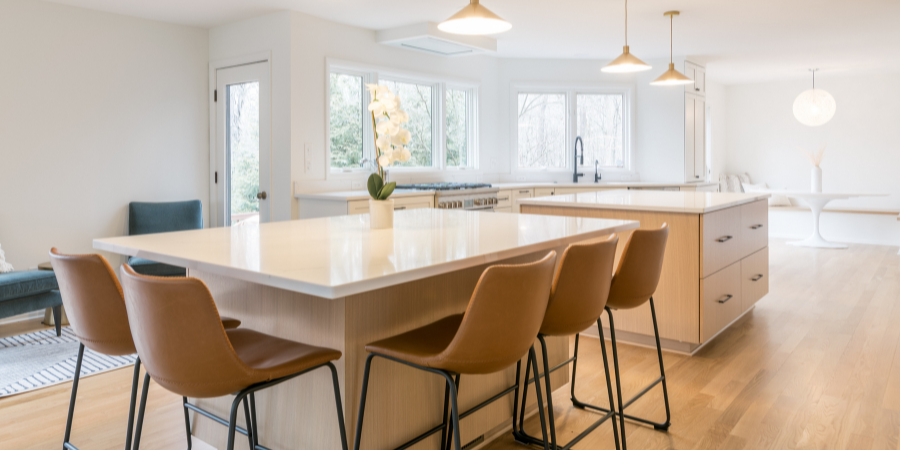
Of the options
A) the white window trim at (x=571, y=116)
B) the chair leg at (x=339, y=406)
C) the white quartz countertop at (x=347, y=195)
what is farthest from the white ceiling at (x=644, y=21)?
the chair leg at (x=339, y=406)

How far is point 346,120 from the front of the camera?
5.21 meters

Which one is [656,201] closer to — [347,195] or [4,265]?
[347,195]

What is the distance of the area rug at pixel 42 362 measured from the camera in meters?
3.08

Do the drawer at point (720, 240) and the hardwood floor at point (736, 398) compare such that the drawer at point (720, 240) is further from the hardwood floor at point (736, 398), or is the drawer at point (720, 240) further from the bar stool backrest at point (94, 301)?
the bar stool backrest at point (94, 301)

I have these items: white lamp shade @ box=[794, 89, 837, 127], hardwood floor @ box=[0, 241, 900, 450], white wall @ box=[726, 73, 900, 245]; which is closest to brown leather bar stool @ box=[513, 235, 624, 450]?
hardwood floor @ box=[0, 241, 900, 450]

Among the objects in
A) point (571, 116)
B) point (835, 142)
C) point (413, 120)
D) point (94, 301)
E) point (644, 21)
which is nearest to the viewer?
point (94, 301)

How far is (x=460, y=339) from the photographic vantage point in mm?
1521

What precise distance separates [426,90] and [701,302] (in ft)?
11.8

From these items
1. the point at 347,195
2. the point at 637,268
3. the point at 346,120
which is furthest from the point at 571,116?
the point at 637,268

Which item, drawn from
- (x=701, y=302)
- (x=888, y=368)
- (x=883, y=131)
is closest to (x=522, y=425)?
(x=701, y=302)

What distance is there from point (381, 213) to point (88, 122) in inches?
134

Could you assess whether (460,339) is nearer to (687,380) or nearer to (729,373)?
(687,380)

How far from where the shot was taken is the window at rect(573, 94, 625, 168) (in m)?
7.20

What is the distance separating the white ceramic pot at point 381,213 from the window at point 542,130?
4868mm
